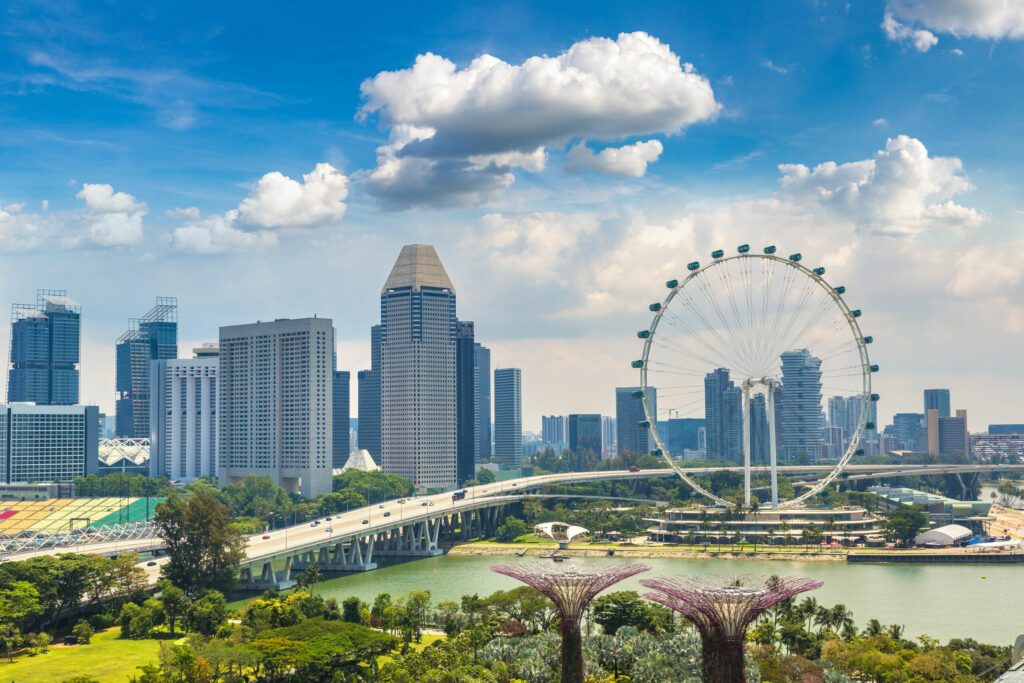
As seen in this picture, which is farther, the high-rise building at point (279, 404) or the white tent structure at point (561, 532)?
the high-rise building at point (279, 404)

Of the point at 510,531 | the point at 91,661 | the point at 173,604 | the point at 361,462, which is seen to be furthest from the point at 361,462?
the point at 91,661

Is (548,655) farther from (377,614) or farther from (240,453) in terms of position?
(240,453)

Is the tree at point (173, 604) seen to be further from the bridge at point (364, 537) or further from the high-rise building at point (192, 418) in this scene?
the high-rise building at point (192, 418)

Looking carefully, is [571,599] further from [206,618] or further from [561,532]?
[561,532]

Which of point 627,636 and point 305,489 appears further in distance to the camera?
point 305,489

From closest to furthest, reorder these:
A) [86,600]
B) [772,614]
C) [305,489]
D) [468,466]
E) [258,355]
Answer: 1. [772,614]
2. [86,600]
3. [305,489]
4. [258,355]
5. [468,466]

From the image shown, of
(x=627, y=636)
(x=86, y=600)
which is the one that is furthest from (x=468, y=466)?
(x=627, y=636)

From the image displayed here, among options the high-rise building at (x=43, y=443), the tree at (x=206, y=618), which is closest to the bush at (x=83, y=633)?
the tree at (x=206, y=618)
